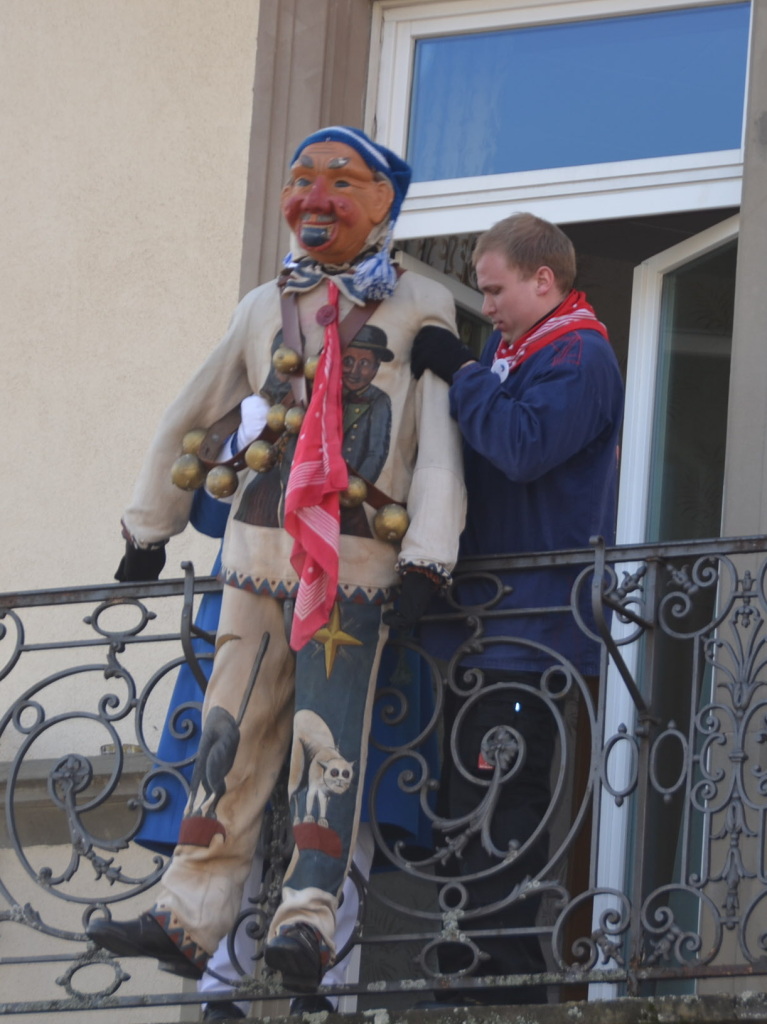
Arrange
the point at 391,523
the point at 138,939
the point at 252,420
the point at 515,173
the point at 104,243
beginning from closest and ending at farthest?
1. the point at 138,939
2. the point at 391,523
3. the point at 252,420
4. the point at 515,173
5. the point at 104,243

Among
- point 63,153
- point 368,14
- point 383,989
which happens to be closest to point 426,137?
point 368,14

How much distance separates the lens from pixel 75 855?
6.19m

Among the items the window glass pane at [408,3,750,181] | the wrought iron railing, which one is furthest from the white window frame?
the wrought iron railing

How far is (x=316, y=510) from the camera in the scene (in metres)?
5.73

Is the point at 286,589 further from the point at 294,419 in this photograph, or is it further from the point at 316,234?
the point at 316,234

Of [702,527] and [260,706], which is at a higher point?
[702,527]

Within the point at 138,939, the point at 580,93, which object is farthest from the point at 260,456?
the point at 580,93

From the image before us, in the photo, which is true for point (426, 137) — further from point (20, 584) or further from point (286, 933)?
point (286, 933)

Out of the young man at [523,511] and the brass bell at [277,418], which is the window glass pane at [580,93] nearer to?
the young man at [523,511]

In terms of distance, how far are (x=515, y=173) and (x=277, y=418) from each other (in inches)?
75.4

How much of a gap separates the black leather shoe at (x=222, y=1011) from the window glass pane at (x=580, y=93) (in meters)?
2.88

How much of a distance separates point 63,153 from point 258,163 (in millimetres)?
785

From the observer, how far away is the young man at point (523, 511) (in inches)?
230

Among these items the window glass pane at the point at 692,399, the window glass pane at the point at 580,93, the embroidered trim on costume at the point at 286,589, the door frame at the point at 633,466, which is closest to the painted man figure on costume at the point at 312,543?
the embroidered trim on costume at the point at 286,589
